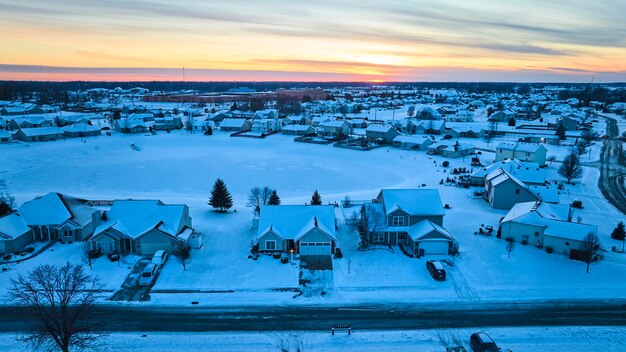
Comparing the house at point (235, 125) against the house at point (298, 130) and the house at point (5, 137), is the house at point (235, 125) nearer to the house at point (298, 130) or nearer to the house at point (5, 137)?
the house at point (298, 130)

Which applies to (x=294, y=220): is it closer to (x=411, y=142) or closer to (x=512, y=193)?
(x=512, y=193)

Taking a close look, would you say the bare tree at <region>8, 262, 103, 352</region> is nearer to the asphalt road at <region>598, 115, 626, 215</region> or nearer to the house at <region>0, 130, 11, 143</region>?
the asphalt road at <region>598, 115, 626, 215</region>

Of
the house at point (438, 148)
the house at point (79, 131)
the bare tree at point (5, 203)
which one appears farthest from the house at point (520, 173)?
the house at point (79, 131)

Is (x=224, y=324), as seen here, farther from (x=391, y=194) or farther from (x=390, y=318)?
(x=391, y=194)

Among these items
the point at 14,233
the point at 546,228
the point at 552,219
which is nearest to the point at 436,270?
the point at 546,228

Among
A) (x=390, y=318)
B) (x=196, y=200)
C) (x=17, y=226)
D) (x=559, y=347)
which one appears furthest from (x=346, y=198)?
(x=17, y=226)

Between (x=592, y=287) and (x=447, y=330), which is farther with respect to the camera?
→ (x=592, y=287)

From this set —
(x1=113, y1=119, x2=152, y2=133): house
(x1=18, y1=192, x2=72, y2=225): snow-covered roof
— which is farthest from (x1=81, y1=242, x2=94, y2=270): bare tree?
(x1=113, y1=119, x2=152, y2=133): house
